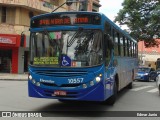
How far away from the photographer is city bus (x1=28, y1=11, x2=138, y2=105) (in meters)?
9.90

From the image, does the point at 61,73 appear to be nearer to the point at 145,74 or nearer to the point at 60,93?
the point at 60,93

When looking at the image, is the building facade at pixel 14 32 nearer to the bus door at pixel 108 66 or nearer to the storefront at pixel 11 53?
the storefront at pixel 11 53

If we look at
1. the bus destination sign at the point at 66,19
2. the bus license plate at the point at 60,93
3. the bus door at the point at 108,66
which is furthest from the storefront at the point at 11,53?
the bus license plate at the point at 60,93

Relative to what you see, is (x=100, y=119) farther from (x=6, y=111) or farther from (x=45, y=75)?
(x=6, y=111)

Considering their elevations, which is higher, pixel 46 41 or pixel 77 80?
pixel 46 41

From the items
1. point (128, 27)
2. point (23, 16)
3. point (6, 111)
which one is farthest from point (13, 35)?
point (6, 111)

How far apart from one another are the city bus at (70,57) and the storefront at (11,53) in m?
23.7

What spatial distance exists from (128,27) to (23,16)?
12.4 m

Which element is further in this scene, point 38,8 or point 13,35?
point 38,8

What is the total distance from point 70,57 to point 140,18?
99.0ft

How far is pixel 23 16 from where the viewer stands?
35500 mm

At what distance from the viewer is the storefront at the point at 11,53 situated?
113 feet

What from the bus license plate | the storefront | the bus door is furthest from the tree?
the bus license plate

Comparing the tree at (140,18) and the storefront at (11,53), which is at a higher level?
the tree at (140,18)
